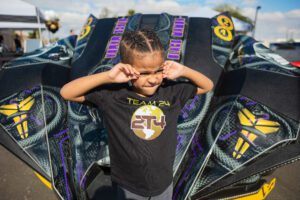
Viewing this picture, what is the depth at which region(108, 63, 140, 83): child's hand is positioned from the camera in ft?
3.69

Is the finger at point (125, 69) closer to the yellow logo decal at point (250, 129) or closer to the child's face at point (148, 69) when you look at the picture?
the child's face at point (148, 69)

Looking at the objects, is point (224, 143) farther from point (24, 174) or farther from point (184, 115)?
point (24, 174)

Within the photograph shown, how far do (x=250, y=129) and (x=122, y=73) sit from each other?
105 centimetres

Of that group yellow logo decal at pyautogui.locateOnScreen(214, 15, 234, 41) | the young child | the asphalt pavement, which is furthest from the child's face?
yellow logo decal at pyautogui.locateOnScreen(214, 15, 234, 41)

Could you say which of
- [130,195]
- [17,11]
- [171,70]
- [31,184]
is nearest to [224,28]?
[171,70]

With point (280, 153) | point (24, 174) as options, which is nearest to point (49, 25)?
point (24, 174)

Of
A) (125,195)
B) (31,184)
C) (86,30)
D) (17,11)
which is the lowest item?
(31,184)

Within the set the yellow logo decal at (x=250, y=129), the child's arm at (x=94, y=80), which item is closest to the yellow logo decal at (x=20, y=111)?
the child's arm at (x=94, y=80)

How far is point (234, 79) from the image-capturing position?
7.27 ft

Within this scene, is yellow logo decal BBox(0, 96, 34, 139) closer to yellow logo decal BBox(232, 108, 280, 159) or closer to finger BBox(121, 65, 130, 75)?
finger BBox(121, 65, 130, 75)

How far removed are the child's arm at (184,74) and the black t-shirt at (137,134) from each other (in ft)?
0.44

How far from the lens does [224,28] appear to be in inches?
107

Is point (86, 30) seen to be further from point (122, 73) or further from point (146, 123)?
point (146, 123)

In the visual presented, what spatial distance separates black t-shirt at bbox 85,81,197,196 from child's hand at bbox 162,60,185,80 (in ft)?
0.41
